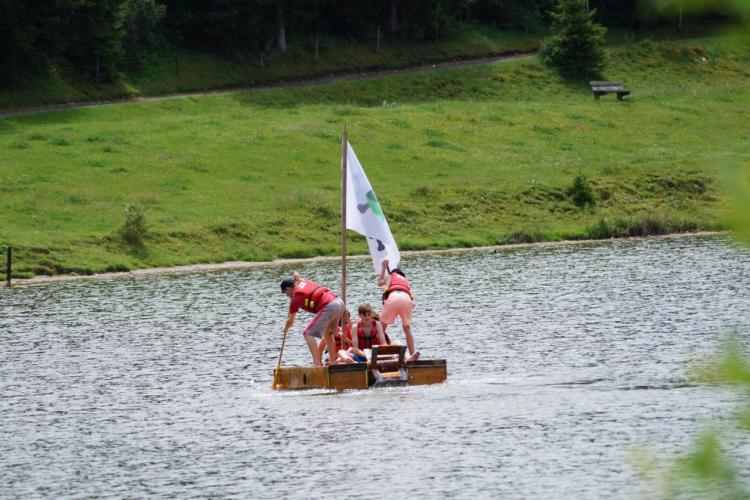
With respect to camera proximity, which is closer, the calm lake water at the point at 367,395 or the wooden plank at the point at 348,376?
the calm lake water at the point at 367,395

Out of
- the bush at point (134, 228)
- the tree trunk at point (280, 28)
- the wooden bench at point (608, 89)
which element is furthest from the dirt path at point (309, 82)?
the bush at point (134, 228)

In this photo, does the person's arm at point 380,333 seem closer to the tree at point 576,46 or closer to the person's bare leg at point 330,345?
the person's bare leg at point 330,345

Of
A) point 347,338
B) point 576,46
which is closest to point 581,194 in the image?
point 576,46

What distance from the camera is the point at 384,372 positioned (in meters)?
29.6

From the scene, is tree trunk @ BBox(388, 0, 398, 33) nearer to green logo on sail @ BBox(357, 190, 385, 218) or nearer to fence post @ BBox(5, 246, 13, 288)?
fence post @ BBox(5, 246, 13, 288)

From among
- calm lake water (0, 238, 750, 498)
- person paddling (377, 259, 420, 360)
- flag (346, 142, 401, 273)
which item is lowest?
calm lake water (0, 238, 750, 498)

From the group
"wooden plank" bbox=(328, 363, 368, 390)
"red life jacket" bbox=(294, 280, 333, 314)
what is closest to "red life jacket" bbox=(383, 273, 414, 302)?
"red life jacket" bbox=(294, 280, 333, 314)

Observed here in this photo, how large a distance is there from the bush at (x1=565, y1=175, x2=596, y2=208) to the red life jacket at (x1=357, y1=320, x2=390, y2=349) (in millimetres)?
43219

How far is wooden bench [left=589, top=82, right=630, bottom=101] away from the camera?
99.0 meters

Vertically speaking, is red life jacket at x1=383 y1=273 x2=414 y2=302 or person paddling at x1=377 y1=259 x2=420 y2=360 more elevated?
red life jacket at x1=383 y1=273 x2=414 y2=302

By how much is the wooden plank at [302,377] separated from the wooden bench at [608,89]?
237ft

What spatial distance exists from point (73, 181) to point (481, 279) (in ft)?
84.0

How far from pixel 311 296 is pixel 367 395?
263cm

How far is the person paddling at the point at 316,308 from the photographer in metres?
29.7
